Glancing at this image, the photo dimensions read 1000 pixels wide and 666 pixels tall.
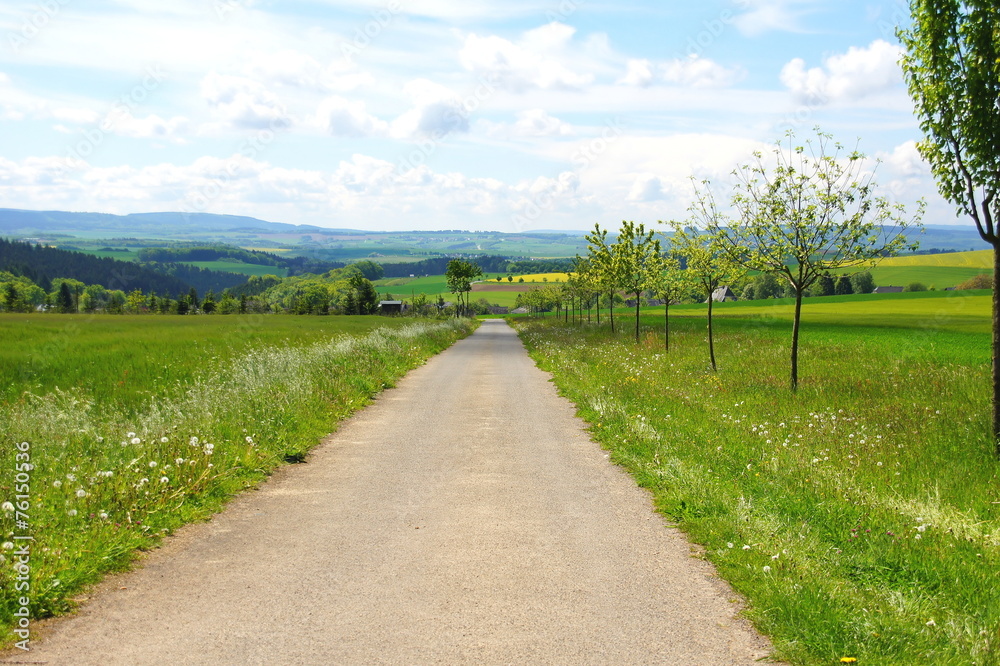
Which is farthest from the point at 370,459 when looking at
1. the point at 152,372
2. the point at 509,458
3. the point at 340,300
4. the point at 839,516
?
the point at 340,300

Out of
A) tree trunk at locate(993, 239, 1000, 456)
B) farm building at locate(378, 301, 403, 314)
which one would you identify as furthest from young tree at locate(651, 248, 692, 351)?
farm building at locate(378, 301, 403, 314)

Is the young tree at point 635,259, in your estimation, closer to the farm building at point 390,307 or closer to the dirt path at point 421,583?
the dirt path at point 421,583

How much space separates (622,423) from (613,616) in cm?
784

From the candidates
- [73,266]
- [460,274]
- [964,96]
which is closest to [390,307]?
[460,274]

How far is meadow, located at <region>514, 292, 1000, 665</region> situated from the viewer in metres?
4.58

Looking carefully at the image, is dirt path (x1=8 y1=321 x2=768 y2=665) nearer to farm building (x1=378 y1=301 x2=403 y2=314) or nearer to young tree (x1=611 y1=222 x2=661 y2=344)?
young tree (x1=611 y1=222 x2=661 y2=344)

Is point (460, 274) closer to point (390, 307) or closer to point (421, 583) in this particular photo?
point (390, 307)

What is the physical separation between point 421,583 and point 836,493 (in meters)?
5.15

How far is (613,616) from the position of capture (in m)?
4.81

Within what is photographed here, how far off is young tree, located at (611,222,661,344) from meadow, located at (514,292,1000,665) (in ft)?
50.2

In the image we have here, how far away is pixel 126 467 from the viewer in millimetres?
7188

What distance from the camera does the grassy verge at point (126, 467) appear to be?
5352mm

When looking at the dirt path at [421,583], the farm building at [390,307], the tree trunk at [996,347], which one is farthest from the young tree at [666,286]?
the farm building at [390,307]

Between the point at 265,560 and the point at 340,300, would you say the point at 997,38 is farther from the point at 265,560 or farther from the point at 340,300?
the point at 340,300
